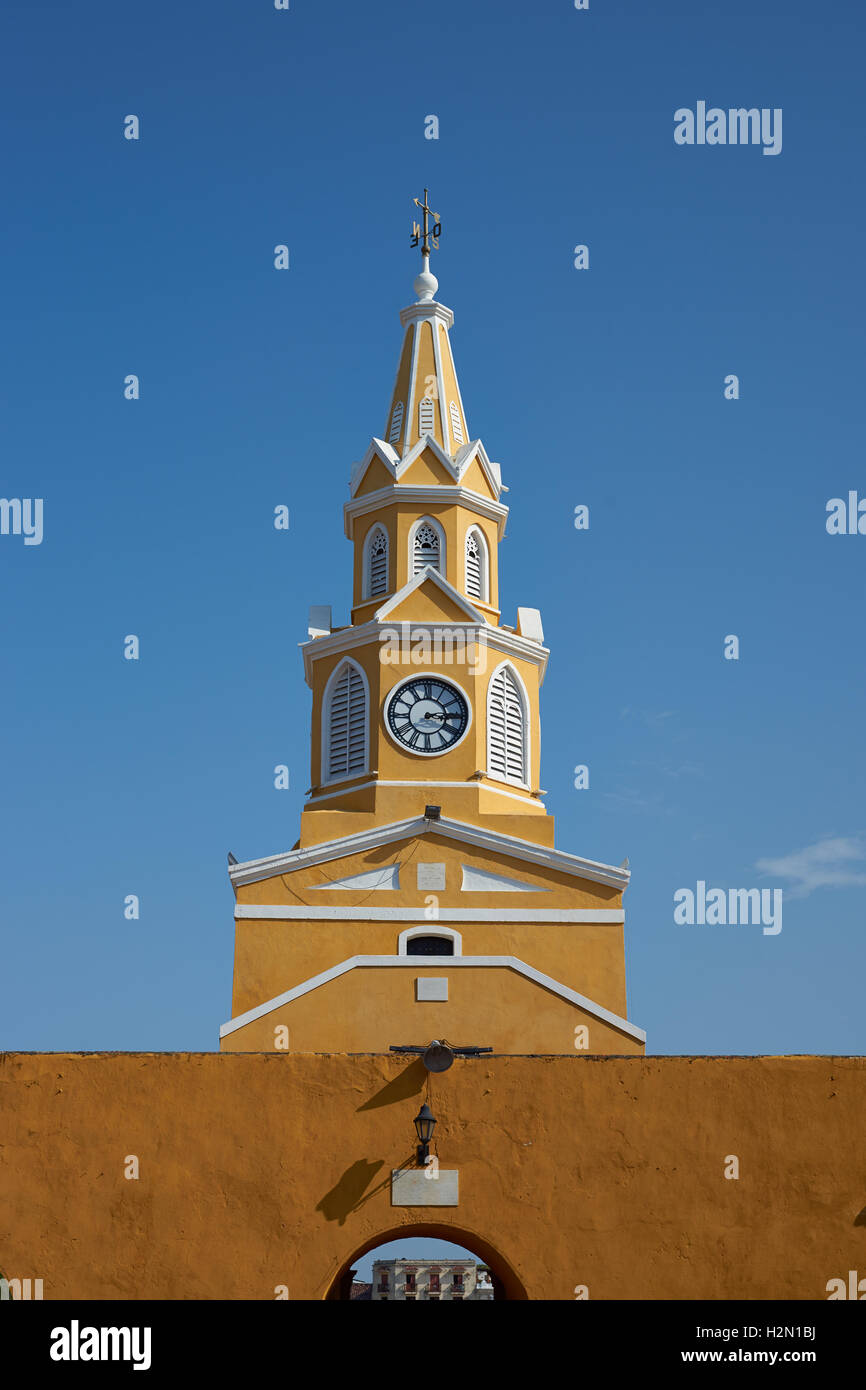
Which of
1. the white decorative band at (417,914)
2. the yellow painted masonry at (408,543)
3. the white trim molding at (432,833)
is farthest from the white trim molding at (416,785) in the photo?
the yellow painted masonry at (408,543)

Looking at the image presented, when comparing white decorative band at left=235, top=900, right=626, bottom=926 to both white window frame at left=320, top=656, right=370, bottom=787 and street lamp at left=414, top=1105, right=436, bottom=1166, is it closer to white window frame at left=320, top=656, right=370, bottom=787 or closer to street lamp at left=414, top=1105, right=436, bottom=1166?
white window frame at left=320, top=656, right=370, bottom=787

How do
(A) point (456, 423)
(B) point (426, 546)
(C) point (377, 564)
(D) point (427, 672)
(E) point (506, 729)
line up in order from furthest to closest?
1. (A) point (456, 423)
2. (C) point (377, 564)
3. (B) point (426, 546)
4. (E) point (506, 729)
5. (D) point (427, 672)

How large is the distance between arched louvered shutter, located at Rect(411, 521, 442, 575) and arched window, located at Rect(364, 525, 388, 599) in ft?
2.16

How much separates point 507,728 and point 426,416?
25.1 ft

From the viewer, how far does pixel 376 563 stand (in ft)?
102

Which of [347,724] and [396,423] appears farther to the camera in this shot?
[396,423]

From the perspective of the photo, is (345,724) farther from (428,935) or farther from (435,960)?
(435,960)

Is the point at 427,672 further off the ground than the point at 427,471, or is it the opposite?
the point at 427,471

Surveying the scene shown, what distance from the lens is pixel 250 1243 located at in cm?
1481

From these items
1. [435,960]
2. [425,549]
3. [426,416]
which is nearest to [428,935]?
[435,960]
